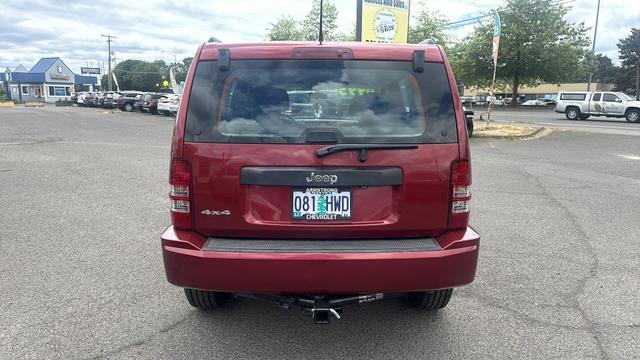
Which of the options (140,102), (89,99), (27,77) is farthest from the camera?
(27,77)

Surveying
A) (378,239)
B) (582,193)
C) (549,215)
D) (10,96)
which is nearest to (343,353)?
(378,239)

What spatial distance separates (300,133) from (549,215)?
5172 mm

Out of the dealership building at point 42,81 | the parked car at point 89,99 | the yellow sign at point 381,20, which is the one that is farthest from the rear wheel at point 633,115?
the dealership building at point 42,81

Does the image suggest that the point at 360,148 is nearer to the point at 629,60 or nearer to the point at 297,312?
the point at 297,312

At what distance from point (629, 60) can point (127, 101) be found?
8138 centimetres

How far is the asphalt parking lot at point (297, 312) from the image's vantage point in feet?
10.3

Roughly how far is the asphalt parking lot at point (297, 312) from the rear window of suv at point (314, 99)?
4.59ft

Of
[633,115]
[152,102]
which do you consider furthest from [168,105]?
[633,115]

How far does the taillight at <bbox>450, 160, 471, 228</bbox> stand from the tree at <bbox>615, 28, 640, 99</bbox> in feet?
299

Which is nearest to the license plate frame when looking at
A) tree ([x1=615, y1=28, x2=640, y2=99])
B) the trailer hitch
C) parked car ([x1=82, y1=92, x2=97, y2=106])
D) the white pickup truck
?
the trailer hitch

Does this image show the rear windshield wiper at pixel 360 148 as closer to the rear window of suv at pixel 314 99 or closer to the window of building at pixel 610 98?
the rear window of suv at pixel 314 99

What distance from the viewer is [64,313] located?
3551 mm

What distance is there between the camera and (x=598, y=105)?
27266mm

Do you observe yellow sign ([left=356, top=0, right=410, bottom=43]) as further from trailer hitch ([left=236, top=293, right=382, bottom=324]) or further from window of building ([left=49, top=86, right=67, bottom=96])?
window of building ([left=49, top=86, right=67, bottom=96])
